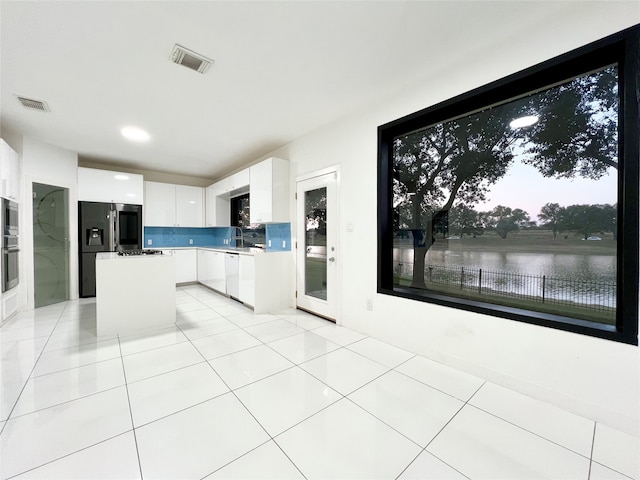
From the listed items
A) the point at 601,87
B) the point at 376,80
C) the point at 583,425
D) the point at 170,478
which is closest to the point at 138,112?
the point at 376,80

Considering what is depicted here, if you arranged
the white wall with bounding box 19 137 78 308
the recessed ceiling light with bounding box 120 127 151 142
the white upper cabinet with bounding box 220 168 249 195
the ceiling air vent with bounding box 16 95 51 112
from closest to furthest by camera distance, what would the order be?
the ceiling air vent with bounding box 16 95 51 112 < the recessed ceiling light with bounding box 120 127 151 142 < the white wall with bounding box 19 137 78 308 < the white upper cabinet with bounding box 220 168 249 195

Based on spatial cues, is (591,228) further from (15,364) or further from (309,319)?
(15,364)

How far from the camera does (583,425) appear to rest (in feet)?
5.22

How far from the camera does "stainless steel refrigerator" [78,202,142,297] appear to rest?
4707mm

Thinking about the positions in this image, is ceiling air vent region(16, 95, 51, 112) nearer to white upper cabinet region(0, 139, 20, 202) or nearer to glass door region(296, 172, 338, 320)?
white upper cabinet region(0, 139, 20, 202)

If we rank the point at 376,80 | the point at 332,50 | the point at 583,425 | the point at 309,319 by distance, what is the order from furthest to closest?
the point at 309,319, the point at 376,80, the point at 332,50, the point at 583,425

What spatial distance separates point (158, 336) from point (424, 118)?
3635 millimetres

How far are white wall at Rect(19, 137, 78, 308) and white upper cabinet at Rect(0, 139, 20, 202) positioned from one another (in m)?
0.16

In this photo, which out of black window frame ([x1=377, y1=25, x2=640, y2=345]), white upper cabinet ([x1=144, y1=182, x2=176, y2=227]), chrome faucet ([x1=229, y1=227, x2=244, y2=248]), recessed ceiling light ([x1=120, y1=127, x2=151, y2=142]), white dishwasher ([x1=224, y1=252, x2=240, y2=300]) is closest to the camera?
black window frame ([x1=377, y1=25, x2=640, y2=345])

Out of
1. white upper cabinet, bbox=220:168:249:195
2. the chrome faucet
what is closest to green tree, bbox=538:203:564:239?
white upper cabinet, bbox=220:168:249:195

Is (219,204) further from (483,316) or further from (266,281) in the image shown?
(483,316)

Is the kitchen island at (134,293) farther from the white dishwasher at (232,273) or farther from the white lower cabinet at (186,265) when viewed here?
the white lower cabinet at (186,265)

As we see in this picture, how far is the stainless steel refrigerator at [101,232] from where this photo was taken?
15.4ft

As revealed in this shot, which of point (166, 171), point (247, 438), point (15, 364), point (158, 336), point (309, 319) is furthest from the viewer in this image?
point (166, 171)
